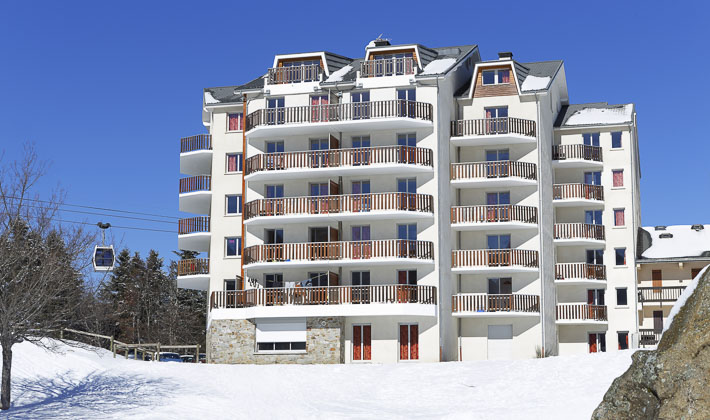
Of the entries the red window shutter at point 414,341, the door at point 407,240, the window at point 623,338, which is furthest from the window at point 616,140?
the red window shutter at point 414,341

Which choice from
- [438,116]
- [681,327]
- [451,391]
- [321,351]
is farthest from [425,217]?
[681,327]

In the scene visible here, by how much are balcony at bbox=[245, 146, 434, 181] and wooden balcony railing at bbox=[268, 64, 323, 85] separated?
474 centimetres

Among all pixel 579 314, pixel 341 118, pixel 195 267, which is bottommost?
pixel 579 314

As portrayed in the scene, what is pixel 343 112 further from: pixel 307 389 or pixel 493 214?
pixel 307 389

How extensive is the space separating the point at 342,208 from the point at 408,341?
786 cm

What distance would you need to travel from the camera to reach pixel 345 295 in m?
48.2

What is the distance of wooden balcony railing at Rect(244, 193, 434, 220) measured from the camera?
4869cm

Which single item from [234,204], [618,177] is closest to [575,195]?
[618,177]

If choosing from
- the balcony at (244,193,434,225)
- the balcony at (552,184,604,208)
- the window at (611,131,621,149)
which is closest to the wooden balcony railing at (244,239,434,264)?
the balcony at (244,193,434,225)

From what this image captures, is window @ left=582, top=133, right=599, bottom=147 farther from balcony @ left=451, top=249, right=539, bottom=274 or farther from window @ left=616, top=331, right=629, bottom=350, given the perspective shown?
window @ left=616, top=331, right=629, bottom=350

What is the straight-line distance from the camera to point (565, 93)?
64.8 m

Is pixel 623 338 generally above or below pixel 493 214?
below

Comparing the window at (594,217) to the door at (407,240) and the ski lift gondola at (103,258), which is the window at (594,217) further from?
the ski lift gondola at (103,258)

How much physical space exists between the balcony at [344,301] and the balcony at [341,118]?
8.87 meters
